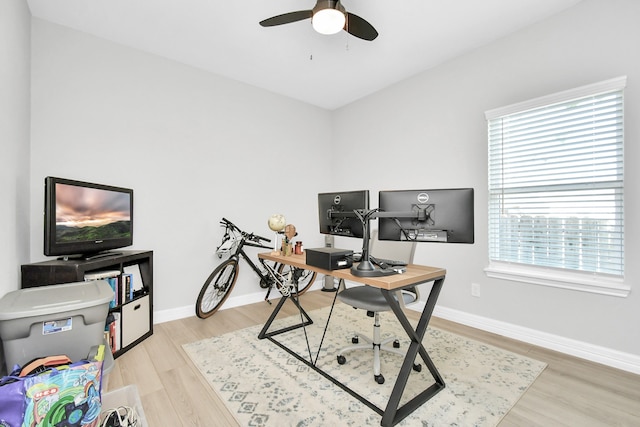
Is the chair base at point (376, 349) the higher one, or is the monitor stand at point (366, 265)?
the monitor stand at point (366, 265)

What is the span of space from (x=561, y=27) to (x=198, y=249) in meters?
3.91

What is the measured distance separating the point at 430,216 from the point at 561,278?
1.51m

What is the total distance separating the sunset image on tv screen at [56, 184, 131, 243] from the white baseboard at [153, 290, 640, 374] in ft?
3.39

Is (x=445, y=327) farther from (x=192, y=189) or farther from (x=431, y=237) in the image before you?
(x=192, y=189)

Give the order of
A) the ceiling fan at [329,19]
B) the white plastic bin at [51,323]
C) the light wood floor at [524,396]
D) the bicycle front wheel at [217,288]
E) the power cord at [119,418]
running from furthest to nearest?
the bicycle front wheel at [217,288] → the ceiling fan at [329,19] → the light wood floor at [524,396] → the power cord at [119,418] → the white plastic bin at [51,323]

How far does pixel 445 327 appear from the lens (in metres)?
2.83


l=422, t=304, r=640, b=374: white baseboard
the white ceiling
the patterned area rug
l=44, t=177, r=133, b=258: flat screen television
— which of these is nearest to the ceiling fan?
the white ceiling

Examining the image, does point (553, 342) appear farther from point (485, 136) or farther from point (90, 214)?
point (90, 214)

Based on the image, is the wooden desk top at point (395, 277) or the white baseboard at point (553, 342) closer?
the wooden desk top at point (395, 277)

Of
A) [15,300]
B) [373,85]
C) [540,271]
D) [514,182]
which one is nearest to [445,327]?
Answer: [540,271]

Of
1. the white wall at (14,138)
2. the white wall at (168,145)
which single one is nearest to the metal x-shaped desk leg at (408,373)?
the white wall at (14,138)

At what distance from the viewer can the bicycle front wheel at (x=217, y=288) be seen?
9.87 ft

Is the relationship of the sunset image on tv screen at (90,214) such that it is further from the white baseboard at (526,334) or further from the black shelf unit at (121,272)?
the white baseboard at (526,334)

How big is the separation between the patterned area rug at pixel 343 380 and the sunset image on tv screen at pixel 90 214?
1.16m
